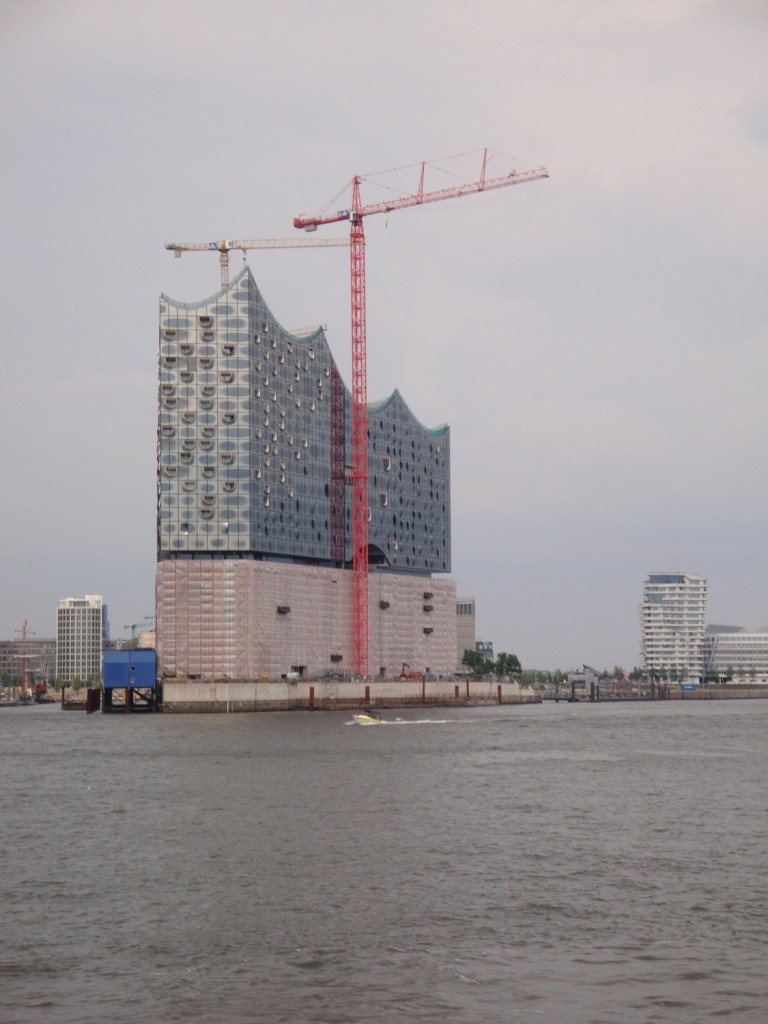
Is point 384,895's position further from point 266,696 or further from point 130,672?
point 130,672

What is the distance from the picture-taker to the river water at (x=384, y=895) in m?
28.9

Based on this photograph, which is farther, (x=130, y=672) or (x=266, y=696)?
(x=266, y=696)

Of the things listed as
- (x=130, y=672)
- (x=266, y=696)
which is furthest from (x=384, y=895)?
(x=130, y=672)

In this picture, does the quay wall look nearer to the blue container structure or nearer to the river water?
the blue container structure

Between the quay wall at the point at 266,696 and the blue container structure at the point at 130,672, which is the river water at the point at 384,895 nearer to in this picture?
the quay wall at the point at 266,696

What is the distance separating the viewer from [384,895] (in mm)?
40219

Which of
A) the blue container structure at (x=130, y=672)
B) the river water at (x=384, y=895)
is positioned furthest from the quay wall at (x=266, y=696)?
the river water at (x=384, y=895)

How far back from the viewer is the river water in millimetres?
28891

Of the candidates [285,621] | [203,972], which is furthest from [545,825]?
[285,621]

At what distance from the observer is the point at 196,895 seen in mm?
40594

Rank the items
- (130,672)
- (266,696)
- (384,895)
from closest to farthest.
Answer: (384,895), (130,672), (266,696)

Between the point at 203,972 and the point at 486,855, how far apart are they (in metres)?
18.2

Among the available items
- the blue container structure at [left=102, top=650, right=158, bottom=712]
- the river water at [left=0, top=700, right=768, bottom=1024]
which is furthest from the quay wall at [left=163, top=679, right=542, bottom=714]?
the river water at [left=0, top=700, right=768, bottom=1024]

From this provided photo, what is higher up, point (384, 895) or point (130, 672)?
point (130, 672)
